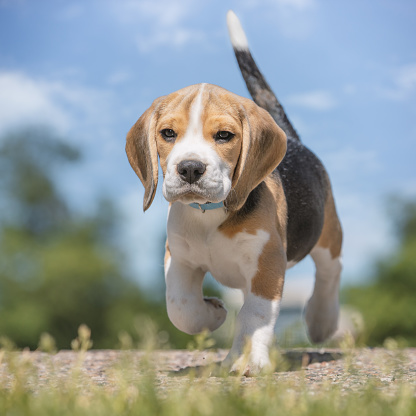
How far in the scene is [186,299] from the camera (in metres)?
5.35

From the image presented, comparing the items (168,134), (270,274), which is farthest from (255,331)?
(168,134)

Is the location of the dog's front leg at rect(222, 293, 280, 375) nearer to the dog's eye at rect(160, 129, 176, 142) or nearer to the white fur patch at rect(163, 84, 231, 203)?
the white fur patch at rect(163, 84, 231, 203)

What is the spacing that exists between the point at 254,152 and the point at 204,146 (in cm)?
61

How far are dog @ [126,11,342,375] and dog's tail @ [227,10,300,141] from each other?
132cm

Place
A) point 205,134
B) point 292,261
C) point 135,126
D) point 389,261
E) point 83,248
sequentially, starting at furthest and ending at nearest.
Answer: point 83,248, point 389,261, point 292,261, point 135,126, point 205,134

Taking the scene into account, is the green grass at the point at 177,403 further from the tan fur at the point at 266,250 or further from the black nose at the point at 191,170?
the tan fur at the point at 266,250

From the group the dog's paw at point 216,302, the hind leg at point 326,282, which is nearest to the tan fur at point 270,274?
the dog's paw at point 216,302

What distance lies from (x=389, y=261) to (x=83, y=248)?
12135mm

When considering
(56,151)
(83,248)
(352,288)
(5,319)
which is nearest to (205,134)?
(352,288)

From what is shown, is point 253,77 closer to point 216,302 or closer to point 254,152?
point 254,152

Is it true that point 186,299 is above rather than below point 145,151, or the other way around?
below

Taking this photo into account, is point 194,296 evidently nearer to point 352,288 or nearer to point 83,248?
point 352,288

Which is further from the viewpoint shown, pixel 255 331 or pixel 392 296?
pixel 392 296

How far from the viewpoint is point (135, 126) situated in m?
5.21
